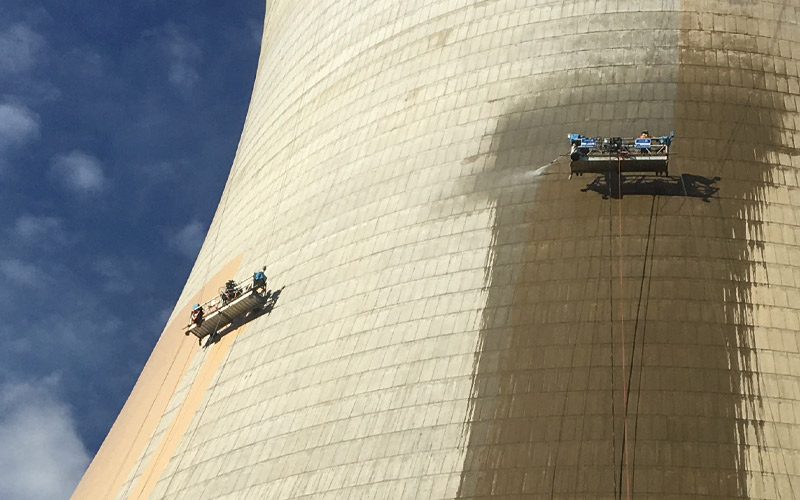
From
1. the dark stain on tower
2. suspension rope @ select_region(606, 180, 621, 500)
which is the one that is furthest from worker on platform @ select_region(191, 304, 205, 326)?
suspension rope @ select_region(606, 180, 621, 500)

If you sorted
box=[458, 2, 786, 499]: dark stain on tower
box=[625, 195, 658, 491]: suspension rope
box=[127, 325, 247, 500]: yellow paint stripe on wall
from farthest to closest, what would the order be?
box=[127, 325, 247, 500]: yellow paint stripe on wall
box=[625, 195, 658, 491]: suspension rope
box=[458, 2, 786, 499]: dark stain on tower

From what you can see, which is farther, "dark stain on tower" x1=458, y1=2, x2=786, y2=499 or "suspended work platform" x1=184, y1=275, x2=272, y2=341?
"suspended work platform" x1=184, y1=275, x2=272, y2=341

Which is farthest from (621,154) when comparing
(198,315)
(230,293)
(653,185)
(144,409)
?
(144,409)

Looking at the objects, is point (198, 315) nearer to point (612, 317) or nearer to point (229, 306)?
point (229, 306)

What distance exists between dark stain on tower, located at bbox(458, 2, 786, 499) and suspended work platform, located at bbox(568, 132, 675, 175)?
25.6 inches

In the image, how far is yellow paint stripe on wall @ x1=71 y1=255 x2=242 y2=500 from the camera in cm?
4169

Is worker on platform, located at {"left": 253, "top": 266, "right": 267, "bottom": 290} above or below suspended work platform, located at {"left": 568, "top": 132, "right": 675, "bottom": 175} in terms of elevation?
below

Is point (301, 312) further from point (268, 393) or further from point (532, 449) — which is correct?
point (532, 449)

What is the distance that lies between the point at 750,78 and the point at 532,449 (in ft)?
47.7

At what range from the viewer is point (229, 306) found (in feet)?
131

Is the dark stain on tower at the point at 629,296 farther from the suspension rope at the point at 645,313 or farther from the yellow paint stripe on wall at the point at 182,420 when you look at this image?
the yellow paint stripe on wall at the point at 182,420

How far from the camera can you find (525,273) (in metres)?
33.0

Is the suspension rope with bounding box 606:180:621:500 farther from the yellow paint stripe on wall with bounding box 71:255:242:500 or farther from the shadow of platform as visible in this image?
the yellow paint stripe on wall with bounding box 71:255:242:500

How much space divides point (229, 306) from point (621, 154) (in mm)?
14398
